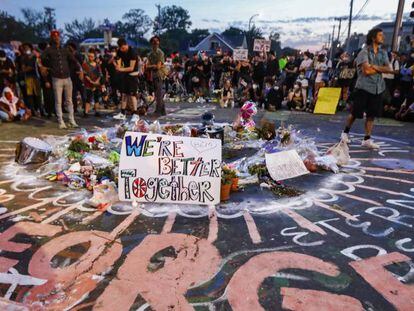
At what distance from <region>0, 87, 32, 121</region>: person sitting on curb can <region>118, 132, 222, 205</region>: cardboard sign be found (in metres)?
6.18

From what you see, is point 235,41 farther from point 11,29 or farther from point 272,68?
point 272,68

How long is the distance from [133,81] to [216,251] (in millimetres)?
6750

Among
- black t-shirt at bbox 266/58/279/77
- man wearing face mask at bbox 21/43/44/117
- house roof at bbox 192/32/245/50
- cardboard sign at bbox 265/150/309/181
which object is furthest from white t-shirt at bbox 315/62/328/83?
house roof at bbox 192/32/245/50

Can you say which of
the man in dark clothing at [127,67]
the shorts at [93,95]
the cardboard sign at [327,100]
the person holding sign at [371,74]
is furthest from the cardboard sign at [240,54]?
the person holding sign at [371,74]

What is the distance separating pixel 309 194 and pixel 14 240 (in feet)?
10.4

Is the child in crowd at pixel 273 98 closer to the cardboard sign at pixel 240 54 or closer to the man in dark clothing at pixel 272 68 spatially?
the man in dark clothing at pixel 272 68

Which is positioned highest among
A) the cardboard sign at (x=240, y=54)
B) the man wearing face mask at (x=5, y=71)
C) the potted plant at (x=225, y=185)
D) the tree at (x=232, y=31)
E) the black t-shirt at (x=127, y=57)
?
the tree at (x=232, y=31)

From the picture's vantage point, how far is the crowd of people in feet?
27.4

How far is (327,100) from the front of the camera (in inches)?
434

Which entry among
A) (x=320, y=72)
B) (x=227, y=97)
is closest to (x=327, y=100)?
(x=320, y=72)

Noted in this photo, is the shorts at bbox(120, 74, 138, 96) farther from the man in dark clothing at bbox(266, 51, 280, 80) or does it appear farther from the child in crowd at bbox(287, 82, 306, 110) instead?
the man in dark clothing at bbox(266, 51, 280, 80)

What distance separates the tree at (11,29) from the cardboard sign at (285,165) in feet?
179

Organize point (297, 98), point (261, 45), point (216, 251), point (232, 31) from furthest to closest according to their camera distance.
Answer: point (232, 31), point (261, 45), point (297, 98), point (216, 251)

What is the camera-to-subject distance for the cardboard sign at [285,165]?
483cm
